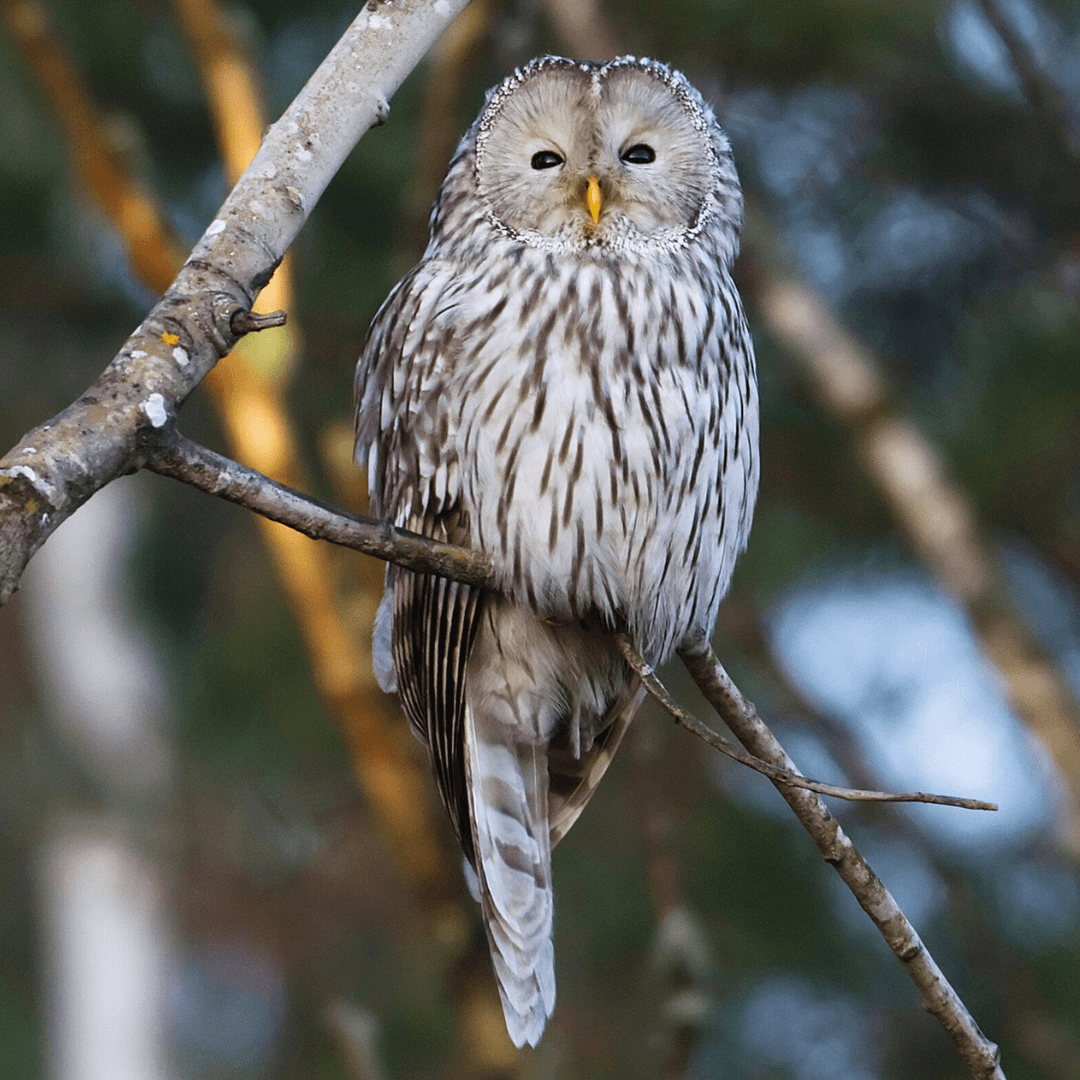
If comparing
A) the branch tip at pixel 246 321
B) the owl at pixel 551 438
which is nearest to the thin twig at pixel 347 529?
the branch tip at pixel 246 321

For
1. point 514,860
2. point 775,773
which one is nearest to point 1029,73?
point 514,860

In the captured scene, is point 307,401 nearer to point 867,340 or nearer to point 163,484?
point 867,340

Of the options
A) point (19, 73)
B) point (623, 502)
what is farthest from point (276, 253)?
point (19, 73)

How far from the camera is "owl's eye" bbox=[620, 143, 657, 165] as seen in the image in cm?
234

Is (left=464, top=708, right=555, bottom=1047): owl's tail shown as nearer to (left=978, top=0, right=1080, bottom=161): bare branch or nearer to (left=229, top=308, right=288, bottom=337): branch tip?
(left=229, top=308, right=288, bottom=337): branch tip

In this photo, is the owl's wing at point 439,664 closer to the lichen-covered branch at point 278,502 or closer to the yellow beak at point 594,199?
the lichen-covered branch at point 278,502

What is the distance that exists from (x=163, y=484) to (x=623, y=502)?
6643 millimetres

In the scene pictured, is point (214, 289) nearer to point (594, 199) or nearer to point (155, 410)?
point (155, 410)

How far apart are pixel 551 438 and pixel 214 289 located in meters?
0.76

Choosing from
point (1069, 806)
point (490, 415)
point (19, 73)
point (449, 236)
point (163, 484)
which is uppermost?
point (19, 73)

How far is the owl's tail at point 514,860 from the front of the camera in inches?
89.4

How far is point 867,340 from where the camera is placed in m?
5.59

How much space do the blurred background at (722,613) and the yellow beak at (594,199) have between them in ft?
5.58

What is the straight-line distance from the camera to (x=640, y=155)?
2.36 m
